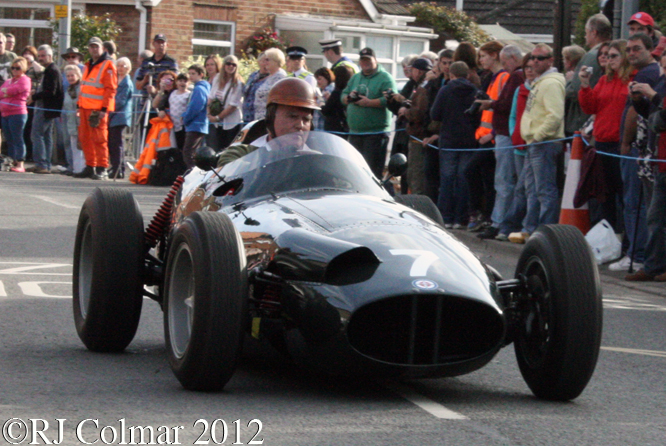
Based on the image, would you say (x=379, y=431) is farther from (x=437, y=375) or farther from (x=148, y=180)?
(x=148, y=180)

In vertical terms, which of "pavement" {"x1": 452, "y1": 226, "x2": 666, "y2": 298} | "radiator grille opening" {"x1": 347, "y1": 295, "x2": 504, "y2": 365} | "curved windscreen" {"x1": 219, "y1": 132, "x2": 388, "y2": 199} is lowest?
"pavement" {"x1": 452, "y1": 226, "x2": 666, "y2": 298}

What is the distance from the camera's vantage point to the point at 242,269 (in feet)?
18.6

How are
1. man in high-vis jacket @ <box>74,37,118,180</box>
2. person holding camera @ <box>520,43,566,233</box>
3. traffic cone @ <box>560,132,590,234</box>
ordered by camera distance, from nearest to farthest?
traffic cone @ <box>560,132,590,234</box>, person holding camera @ <box>520,43,566,233</box>, man in high-vis jacket @ <box>74,37,118,180</box>

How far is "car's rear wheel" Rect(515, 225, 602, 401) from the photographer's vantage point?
568 cm

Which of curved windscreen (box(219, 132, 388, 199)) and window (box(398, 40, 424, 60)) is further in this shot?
window (box(398, 40, 424, 60))

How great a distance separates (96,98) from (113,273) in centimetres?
Answer: 1459

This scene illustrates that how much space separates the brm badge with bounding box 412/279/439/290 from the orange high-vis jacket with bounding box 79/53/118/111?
52.3 ft

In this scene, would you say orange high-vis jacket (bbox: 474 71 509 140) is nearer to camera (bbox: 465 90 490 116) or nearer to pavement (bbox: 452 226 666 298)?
camera (bbox: 465 90 490 116)

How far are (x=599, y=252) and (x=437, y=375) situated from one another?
7.01m

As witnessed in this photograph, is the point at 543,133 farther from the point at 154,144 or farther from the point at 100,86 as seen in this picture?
the point at 100,86

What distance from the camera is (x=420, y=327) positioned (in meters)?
5.65

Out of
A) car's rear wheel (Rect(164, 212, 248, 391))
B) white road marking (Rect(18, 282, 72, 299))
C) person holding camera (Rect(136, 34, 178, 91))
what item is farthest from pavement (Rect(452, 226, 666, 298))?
person holding camera (Rect(136, 34, 178, 91))

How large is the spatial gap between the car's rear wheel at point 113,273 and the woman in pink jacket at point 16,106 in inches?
606

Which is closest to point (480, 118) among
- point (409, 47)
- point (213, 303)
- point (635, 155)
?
point (635, 155)
